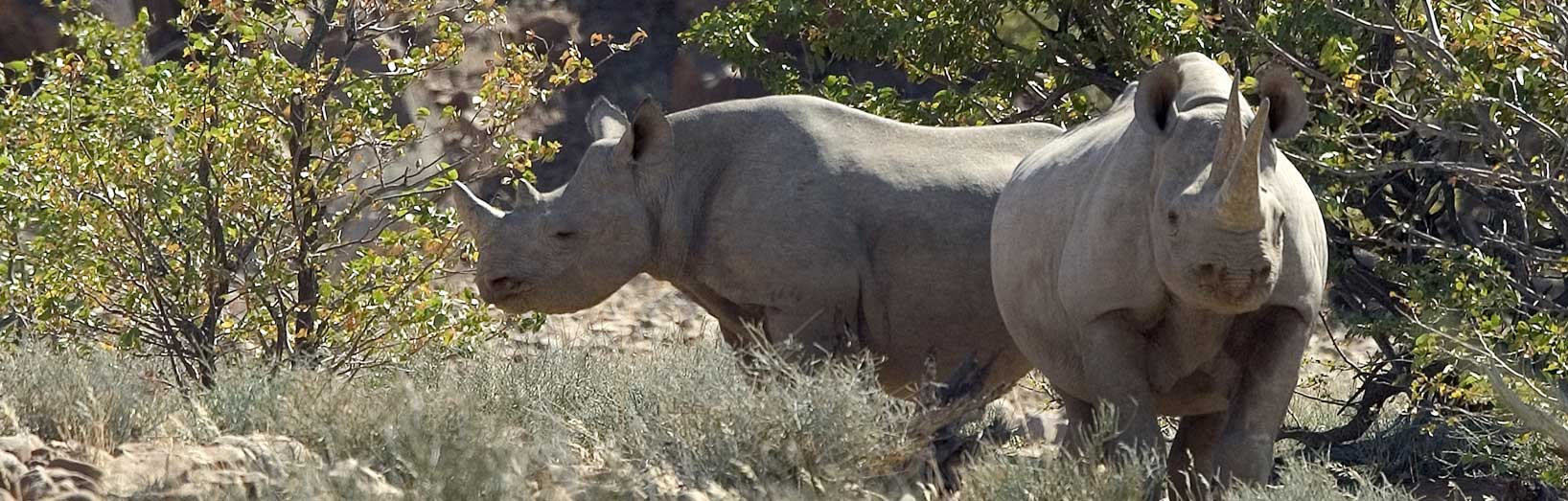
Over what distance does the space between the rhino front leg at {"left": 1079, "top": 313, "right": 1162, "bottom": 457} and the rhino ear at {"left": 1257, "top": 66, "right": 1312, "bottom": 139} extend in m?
0.67

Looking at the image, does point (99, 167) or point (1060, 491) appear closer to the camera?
point (1060, 491)

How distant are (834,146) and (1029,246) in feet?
4.66

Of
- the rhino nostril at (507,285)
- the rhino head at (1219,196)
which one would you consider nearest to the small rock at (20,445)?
the rhino nostril at (507,285)

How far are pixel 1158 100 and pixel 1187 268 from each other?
0.72 metres

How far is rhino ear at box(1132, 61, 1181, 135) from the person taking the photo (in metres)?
6.16

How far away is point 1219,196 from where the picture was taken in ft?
18.4

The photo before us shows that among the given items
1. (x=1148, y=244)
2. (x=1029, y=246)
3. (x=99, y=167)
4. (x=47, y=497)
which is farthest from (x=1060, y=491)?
(x=99, y=167)

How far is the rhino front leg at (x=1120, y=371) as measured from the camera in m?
6.30

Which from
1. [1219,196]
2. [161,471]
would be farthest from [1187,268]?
[161,471]

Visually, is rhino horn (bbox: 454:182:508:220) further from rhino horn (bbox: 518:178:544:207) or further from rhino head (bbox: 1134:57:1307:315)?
rhino head (bbox: 1134:57:1307:315)

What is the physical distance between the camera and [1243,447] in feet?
20.7

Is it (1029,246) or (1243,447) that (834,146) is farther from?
(1243,447)

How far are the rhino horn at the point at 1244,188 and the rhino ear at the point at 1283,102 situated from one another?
684 millimetres

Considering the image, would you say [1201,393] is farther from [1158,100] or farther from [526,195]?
[526,195]
